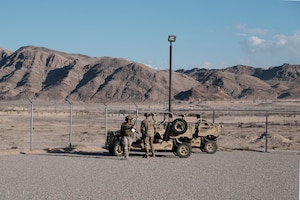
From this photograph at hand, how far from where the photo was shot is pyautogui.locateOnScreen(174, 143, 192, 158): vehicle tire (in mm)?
19797

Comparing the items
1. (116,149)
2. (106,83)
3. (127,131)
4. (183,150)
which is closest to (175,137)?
(183,150)

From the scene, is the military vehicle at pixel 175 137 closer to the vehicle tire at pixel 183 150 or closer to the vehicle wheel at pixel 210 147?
the vehicle tire at pixel 183 150

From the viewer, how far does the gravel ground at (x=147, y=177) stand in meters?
11.8

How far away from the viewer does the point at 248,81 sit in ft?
568

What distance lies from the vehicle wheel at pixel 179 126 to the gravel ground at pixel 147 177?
3.33 ft

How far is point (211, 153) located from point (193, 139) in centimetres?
119

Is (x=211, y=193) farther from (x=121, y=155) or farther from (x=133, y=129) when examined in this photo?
(x=121, y=155)

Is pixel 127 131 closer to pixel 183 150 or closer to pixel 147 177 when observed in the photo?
pixel 183 150

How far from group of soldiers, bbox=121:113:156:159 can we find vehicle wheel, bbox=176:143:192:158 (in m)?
0.96

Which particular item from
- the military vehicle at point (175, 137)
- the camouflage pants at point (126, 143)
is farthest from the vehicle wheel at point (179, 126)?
the camouflage pants at point (126, 143)

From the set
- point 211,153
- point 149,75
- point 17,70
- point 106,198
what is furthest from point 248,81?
point 106,198

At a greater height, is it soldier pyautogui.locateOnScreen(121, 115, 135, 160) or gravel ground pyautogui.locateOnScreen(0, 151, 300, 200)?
soldier pyautogui.locateOnScreen(121, 115, 135, 160)

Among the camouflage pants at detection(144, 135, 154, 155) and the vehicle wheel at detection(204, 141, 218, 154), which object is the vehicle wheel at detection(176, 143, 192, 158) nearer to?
the camouflage pants at detection(144, 135, 154, 155)

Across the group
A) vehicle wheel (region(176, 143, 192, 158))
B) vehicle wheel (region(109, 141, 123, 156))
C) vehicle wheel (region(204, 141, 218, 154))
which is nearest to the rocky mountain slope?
vehicle wheel (region(204, 141, 218, 154))
